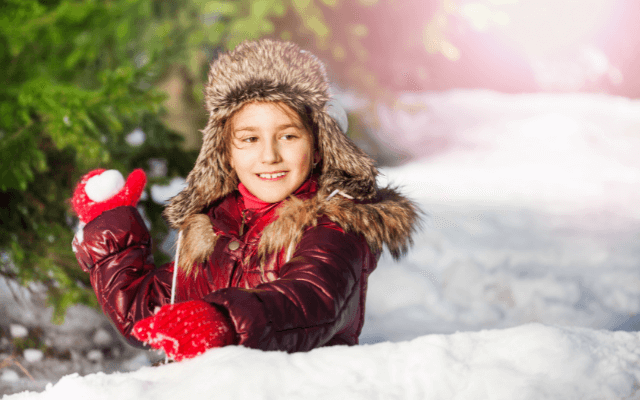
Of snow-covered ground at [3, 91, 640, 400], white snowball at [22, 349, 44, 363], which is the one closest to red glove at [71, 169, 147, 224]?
snow-covered ground at [3, 91, 640, 400]

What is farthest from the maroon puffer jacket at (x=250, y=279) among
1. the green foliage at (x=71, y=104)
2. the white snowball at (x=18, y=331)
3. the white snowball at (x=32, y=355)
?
the white snowball at (x=18, y=331)

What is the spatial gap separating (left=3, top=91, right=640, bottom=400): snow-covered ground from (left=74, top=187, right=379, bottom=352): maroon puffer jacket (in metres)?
0.13

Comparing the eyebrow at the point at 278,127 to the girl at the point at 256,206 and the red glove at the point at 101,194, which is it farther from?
the red glove at the point at 101,194

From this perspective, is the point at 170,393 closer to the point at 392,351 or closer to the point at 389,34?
the point at 392,351

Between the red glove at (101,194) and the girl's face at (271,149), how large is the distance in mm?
482

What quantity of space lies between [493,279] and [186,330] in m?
4.39

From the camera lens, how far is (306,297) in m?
1.29

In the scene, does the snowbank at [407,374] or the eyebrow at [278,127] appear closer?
the snowbank at [407,374]

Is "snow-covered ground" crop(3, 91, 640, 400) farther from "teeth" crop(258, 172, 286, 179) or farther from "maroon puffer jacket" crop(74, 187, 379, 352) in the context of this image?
"teeth" crop(258, 172, 286, 179)

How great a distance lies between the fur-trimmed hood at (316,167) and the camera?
5.57 ft

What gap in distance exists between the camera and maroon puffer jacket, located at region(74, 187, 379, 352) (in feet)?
3.89

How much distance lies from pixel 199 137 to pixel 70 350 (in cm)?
333

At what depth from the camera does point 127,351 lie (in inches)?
148

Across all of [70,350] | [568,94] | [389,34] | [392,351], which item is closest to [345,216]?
[392,351]
